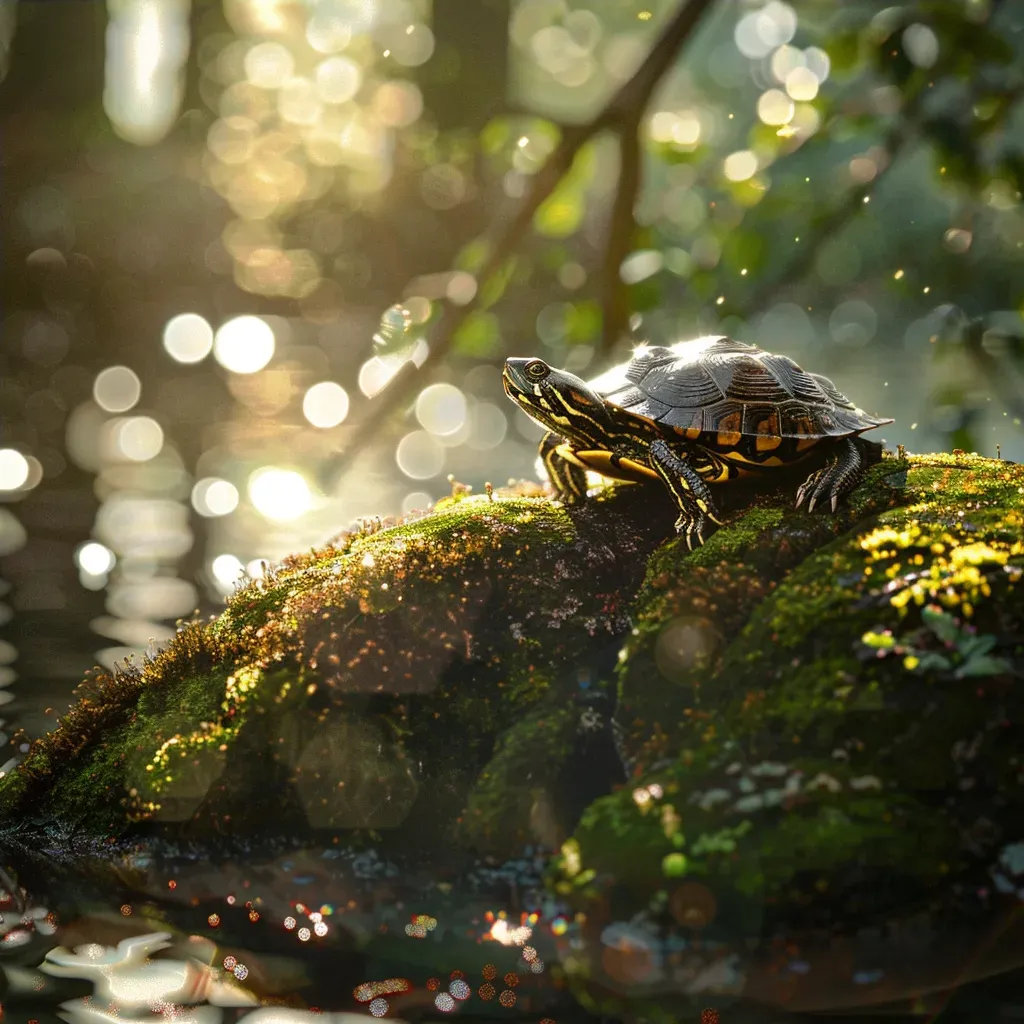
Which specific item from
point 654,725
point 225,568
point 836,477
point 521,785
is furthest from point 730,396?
point 225,568

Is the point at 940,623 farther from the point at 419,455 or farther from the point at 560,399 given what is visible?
the point at 419,455

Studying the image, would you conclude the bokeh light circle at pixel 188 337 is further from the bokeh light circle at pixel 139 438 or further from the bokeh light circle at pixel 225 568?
the bokeh light circle at pixel 225 568

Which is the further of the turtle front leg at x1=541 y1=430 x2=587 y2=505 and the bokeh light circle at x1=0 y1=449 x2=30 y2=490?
the bokeh light circle at x1=0 y1=449 x2=30 y2=490

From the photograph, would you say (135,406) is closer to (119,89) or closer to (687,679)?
(119,89)

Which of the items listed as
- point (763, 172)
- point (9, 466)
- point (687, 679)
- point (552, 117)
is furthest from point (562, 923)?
point (9, 466)

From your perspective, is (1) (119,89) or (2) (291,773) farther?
(1) (119,89)

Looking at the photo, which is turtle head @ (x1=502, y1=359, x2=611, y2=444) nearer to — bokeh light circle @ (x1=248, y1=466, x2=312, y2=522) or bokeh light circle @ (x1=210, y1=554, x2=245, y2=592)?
bokeh light circle @ (x1=210, y1=554, x2=245, y2=592)

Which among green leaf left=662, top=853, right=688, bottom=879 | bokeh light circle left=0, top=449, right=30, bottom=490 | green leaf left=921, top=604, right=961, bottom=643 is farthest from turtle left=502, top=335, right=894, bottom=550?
bokeh light circle left=0, top=449, right=30, bottom=490
